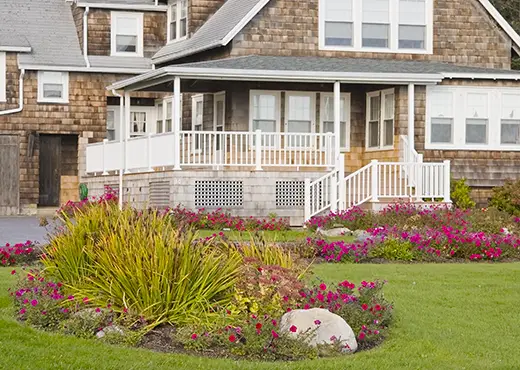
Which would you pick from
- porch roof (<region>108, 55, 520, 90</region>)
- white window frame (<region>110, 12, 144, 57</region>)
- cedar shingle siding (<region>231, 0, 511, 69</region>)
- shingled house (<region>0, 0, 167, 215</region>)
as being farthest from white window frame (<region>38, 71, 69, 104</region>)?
cedar shingle siding (<region>231, 0, 511, 69</region>)

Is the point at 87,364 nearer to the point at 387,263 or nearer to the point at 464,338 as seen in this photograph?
the point at 464,338

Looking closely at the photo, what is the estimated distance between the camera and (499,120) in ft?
100

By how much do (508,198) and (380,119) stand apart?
436 cm

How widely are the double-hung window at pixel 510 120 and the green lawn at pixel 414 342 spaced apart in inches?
622

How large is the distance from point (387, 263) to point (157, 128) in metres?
20.8

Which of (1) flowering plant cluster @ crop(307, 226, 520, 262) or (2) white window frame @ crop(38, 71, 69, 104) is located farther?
(2) white window frame @ crop(38, 71, 69, 104)

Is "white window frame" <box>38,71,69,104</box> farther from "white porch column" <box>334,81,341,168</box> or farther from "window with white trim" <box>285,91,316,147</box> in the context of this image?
"white porch column" <box>334,81,341,168</box>

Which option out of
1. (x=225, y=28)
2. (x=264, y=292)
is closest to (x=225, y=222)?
(x=225, y=28)

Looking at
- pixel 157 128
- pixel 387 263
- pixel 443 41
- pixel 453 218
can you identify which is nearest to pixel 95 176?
pixel 157 128

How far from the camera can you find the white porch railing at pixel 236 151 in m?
27.5

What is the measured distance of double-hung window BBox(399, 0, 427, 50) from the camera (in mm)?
31641

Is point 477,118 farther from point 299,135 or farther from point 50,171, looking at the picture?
point 50,171

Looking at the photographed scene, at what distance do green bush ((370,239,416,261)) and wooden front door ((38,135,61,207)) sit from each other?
21239 mm

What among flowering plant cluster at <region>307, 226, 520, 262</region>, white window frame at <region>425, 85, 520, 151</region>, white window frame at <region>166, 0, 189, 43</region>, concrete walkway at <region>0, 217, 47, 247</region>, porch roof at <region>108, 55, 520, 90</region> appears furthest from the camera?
white window frame at <region>166, 0, 189, 43</region>
